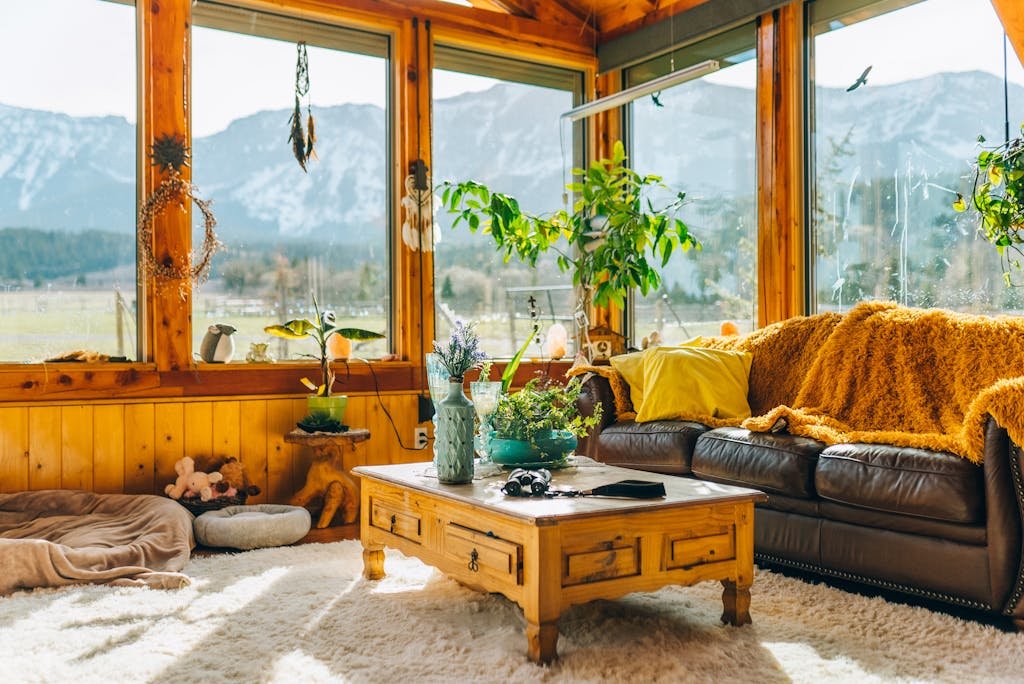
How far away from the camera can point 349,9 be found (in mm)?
4840

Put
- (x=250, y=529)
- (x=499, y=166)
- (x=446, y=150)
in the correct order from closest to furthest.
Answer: (x=250, y=529)
(x=446, y=150)
(x=499, y=166)

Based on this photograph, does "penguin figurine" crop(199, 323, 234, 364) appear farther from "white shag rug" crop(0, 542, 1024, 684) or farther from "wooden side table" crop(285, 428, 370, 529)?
"white shag rug" crop(0, 542, 1024, 684)

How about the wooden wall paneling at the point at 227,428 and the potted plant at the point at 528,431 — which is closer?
the potted plant at the point at 528,431

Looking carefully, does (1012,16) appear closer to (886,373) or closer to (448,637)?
(886,373)

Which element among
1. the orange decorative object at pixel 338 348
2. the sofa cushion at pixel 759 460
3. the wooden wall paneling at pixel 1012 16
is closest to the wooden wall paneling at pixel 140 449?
the orange decorative object at pixel 338 348

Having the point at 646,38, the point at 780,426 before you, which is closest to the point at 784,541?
the point at 780,426

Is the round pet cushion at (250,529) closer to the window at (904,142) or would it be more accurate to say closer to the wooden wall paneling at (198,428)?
the wooden wall paneling at (198,428)

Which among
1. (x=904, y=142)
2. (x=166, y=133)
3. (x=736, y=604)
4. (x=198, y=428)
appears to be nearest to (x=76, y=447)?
(x=198, y=428)

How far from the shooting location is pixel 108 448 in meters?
4.16

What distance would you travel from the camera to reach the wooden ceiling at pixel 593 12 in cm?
530

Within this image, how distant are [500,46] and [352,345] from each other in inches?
74.9

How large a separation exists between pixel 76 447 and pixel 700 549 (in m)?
2.84

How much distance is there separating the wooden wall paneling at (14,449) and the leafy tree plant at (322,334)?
1.12 meters

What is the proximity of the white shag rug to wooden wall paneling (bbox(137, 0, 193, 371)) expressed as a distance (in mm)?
1462
